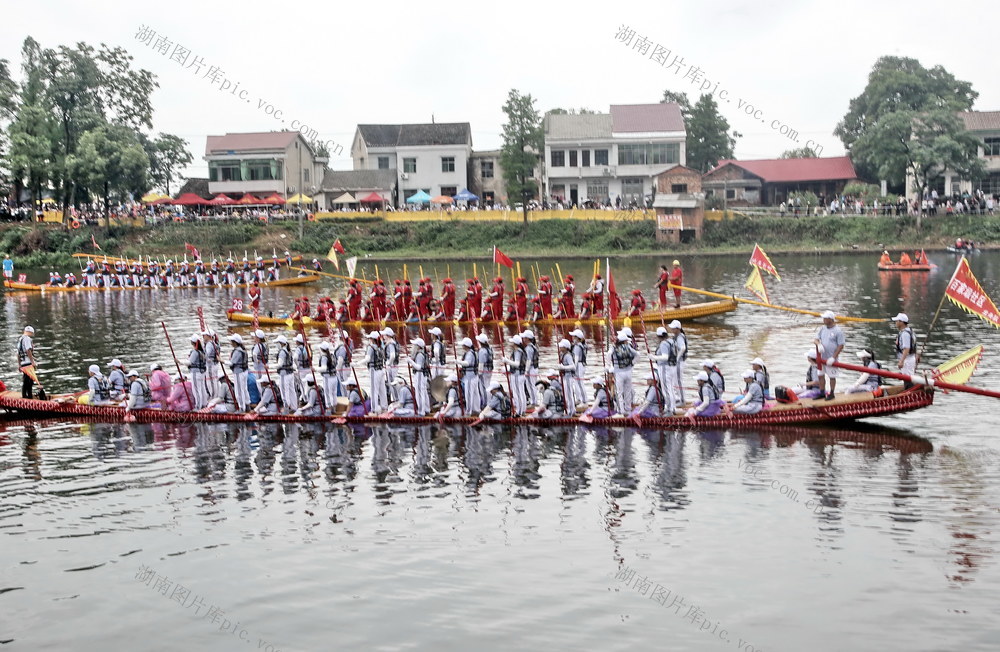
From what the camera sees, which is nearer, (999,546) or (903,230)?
(999,546)

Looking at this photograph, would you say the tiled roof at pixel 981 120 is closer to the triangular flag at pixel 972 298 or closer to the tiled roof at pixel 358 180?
the tiled roof at pixel 358 180

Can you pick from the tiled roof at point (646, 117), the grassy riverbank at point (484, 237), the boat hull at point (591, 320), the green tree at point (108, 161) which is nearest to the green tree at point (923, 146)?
the grassy riverbank at point (484, 237)

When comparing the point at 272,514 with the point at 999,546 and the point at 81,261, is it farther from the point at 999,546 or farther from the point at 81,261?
the point at 81,261

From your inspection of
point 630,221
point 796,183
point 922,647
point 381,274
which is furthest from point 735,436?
point 796,183

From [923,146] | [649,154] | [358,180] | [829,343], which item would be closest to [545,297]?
[829,343]

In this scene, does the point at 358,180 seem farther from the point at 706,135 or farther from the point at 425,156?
the point at 706,135

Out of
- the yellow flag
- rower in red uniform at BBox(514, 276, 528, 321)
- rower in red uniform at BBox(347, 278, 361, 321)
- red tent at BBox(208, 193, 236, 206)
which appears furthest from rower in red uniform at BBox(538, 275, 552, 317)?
red tent at BBox(208, 193, 236, 206)

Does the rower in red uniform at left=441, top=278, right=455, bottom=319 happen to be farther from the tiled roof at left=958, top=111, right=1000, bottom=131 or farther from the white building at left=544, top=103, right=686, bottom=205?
the tiled roof at left=958, top=111, right=1000, bottom=131

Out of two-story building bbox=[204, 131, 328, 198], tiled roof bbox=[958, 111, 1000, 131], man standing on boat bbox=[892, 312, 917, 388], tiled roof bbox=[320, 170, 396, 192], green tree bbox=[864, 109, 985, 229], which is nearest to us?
man standing on boat bbox=[892, 312, 917, 388]

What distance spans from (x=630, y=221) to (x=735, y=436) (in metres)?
53.0

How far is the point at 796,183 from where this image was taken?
Answer: 84688mm

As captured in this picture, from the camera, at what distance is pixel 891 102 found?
276 feet

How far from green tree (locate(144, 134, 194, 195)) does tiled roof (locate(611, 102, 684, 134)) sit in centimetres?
3711

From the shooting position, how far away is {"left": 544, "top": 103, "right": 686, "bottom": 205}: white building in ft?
271
